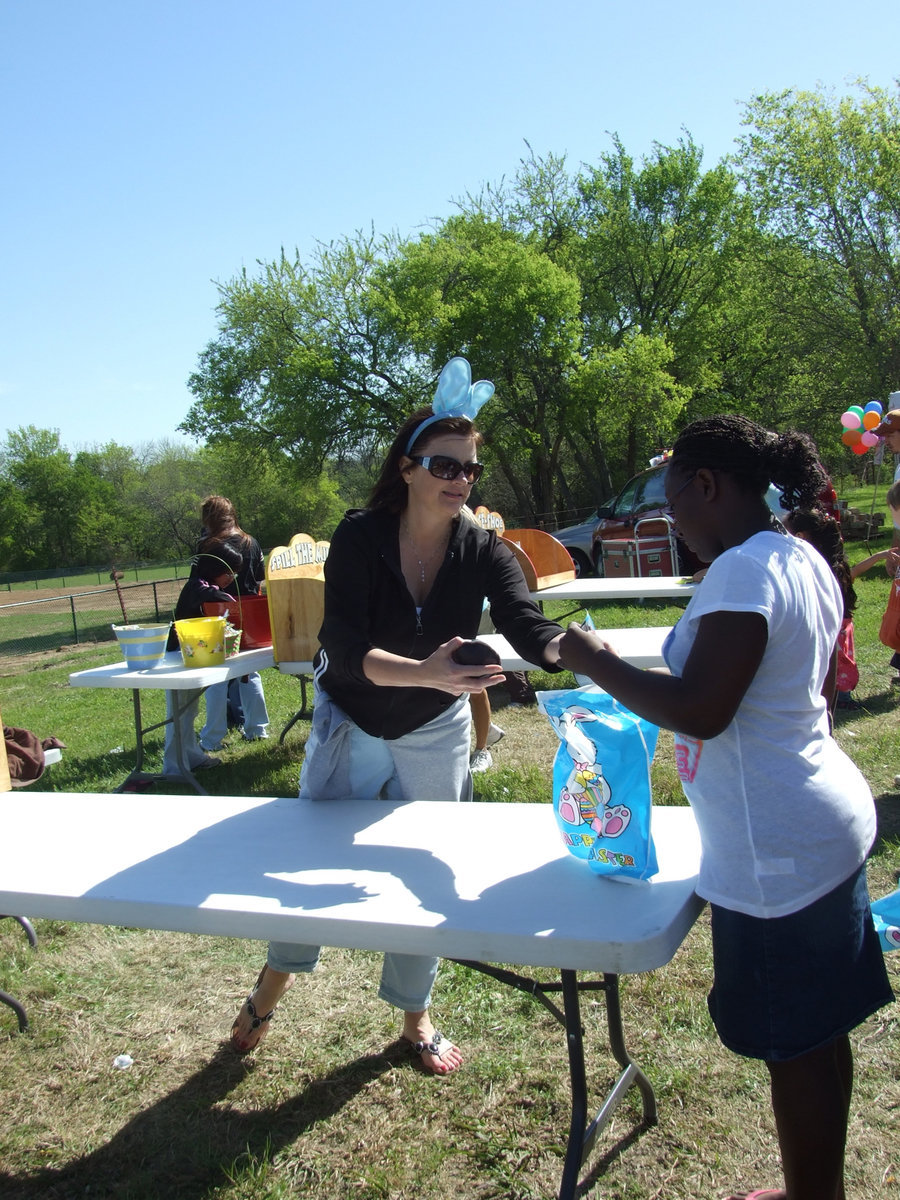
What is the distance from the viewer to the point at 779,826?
1.39 meters

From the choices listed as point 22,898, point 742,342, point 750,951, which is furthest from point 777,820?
point 742,342

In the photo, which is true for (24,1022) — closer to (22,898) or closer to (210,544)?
(22,898)

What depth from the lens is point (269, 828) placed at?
2225mm

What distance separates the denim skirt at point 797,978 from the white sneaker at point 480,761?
148 inches

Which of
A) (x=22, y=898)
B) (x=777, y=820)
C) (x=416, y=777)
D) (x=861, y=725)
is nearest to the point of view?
(x=777, y=820)

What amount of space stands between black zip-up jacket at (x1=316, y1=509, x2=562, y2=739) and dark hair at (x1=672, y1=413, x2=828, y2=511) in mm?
768

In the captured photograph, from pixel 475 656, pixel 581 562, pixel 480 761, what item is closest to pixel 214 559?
pixel 480 761

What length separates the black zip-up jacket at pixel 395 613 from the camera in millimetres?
2191

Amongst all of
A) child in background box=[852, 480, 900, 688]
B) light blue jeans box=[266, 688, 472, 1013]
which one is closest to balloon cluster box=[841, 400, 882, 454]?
child in background box=[852, 480, 900, 688]

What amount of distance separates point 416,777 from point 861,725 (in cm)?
419

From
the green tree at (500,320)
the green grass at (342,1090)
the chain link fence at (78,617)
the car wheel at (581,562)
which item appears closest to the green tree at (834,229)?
the green tree at (500,320)

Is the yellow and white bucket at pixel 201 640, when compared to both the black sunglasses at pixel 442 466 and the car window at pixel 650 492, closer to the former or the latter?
the black sunglasses at pixel 442 466

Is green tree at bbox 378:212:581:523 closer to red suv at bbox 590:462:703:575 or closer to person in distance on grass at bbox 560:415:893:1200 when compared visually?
red suv at bbox 590:462:703:575

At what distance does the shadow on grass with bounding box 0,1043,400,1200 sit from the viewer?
2.13 metres
